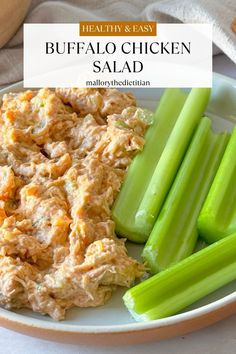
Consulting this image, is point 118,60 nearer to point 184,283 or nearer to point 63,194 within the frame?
point 63,194

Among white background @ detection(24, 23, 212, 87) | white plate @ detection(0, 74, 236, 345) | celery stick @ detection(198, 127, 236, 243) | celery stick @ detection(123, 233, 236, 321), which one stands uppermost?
white background @ detection(24, 23, 212, 87)

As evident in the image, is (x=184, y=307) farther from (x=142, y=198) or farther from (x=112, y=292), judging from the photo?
(x=142, y=198)

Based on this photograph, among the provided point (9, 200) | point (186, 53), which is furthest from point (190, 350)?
point (186, 53)

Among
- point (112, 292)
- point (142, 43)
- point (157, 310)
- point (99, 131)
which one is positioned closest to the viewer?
point (157, 310)

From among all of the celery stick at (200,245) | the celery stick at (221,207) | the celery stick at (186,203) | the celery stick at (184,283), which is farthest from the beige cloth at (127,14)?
the celery stick at (184,283)

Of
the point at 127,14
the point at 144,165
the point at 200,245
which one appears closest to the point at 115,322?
the point at 200,245

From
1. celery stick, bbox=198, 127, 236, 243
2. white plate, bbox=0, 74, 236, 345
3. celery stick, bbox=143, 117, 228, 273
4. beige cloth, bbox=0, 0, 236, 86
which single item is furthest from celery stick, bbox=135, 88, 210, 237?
beige cloth, bbox=0, 0, 236, 86

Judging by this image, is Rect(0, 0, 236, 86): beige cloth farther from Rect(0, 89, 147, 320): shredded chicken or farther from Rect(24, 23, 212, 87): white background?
Rect(0, 89, 147, 320): shredded chicken
